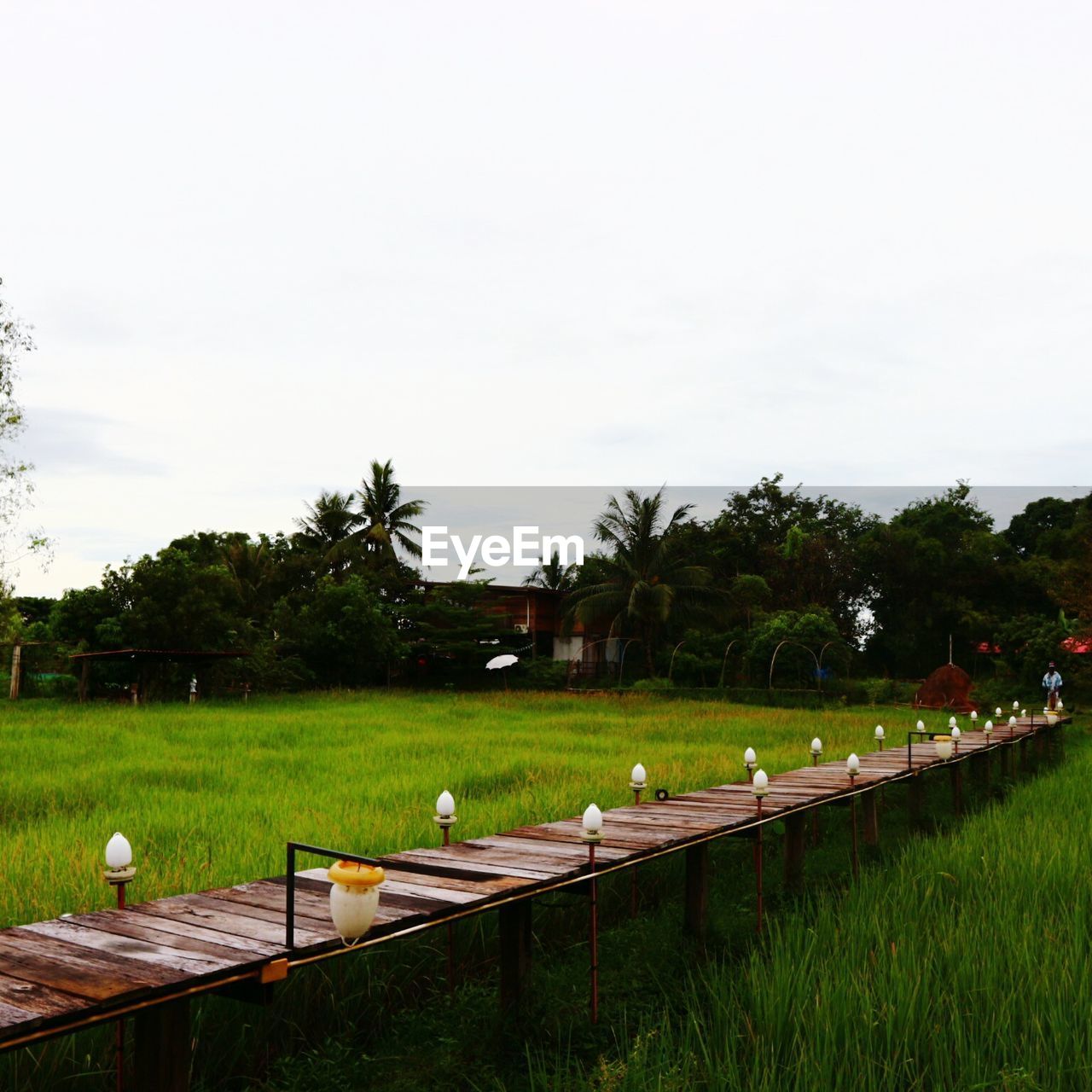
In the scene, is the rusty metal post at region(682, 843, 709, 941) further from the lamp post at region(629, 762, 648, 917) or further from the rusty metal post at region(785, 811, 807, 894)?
the rusty metal post at region(785, 811, 807, 894)

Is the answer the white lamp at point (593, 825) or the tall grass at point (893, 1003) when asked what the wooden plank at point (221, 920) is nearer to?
the tall grass at point (893, 1003)

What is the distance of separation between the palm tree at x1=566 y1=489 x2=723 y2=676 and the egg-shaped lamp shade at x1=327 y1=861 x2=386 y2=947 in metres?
25.5

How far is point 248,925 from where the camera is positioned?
3.14 metres

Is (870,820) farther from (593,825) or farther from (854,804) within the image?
(593,825)

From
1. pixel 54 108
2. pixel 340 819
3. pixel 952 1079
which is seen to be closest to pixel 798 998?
pixel 952 1079

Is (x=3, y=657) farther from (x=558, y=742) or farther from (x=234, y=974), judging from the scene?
(x=234, y=974)

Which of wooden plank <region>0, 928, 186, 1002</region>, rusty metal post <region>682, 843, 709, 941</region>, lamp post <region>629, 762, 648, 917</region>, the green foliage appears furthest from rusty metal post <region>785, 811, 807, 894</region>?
the green foliage

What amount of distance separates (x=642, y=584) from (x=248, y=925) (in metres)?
25.4

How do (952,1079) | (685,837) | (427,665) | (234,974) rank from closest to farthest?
(234,974), (952,1079), (685,837), (427,665)

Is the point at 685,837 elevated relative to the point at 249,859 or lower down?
elevated

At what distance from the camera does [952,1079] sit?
11.5 feet

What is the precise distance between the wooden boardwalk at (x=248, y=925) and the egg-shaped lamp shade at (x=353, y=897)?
9 centimetres

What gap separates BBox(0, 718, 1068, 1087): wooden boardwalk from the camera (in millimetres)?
2453

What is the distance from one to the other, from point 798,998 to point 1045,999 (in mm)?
915
